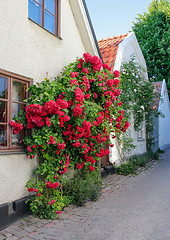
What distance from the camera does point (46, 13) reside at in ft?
19.9

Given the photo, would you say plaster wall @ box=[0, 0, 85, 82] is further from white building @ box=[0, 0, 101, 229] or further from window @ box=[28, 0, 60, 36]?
window @ box=[28, 0, 60, 36]

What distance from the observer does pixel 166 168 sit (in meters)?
11.0

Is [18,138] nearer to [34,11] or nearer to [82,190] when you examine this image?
[82,190]

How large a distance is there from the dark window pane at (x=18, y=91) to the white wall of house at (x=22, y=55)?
0.72ft

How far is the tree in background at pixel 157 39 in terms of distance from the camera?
72.2 ft

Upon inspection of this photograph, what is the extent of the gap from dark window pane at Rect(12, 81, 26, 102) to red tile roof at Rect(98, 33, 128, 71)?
17.0 ft

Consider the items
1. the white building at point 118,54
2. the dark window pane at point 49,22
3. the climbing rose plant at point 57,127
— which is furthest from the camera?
the white building at point 118,54

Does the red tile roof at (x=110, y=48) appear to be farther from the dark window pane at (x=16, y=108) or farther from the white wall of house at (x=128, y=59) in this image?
the dark window pane at (x=16, y=108)

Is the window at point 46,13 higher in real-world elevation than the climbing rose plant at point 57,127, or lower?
higher

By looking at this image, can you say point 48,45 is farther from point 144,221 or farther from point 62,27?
point 144,221

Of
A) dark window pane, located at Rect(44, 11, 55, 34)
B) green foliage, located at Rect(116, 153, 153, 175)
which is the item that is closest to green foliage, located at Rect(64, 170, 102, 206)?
green foliage, located at Rect(116, 153, 153, 175)

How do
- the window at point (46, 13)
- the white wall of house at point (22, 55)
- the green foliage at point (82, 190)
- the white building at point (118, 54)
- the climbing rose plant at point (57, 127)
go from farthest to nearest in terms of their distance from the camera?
the white building at point (118, 54)
the green foliage at point (82, 190)
the window at point (46, 13)
the climbing rose plant at point (57, 127)
the white wall of house at point (22, 55)

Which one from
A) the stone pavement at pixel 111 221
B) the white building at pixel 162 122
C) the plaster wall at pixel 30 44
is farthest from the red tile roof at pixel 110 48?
the white building at pixel 162 122

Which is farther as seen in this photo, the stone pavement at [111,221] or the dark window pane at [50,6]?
the dark window pane at [50,6]
